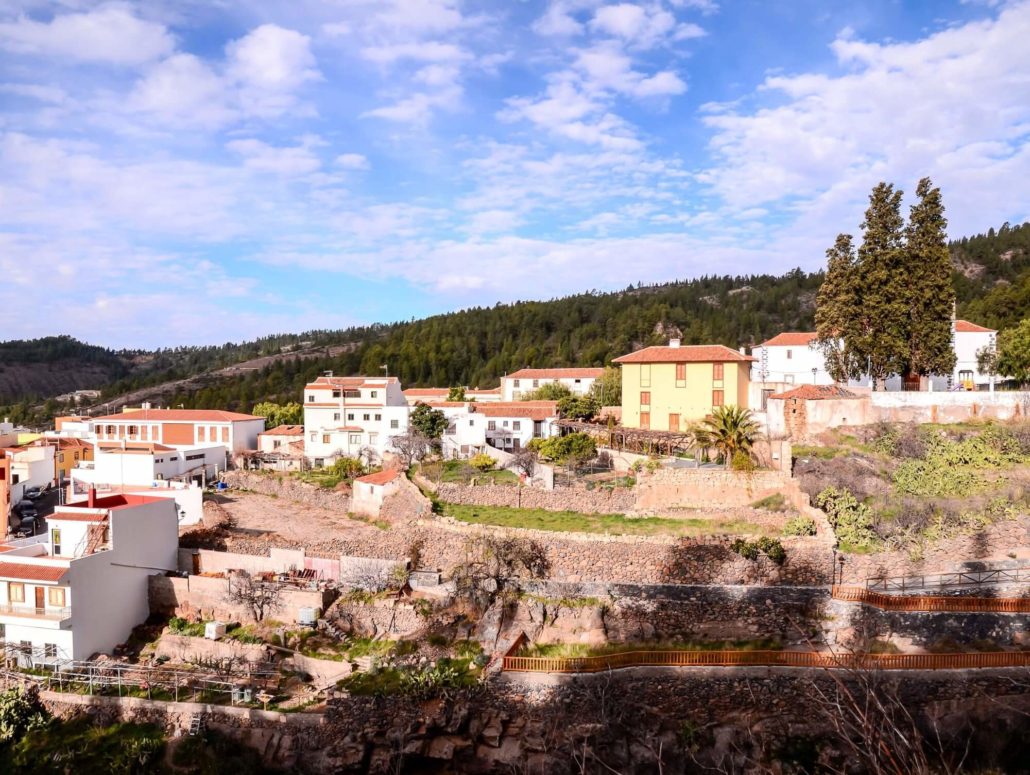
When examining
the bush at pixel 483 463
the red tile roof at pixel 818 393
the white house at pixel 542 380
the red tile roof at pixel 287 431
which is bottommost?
the bush at pixel 483 463

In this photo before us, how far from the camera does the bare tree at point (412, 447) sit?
34.1 m

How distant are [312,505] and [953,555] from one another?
23957 millimetres

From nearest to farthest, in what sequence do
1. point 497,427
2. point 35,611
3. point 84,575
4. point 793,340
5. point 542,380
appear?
point 35,611 < point 84,575 < point 497,427 < point 793,340 < point 542,380

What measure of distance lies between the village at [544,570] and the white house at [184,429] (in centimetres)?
924

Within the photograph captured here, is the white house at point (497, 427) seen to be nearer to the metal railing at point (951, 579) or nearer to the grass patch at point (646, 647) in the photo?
the grass patch at point (646, 647)

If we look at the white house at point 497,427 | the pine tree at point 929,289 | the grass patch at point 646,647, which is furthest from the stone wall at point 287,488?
the pine tree at point 929,289

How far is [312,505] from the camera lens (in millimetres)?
30297

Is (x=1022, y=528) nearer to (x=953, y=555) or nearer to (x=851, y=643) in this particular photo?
(x=953, y=555)

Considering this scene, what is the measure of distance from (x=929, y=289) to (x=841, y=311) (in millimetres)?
3252

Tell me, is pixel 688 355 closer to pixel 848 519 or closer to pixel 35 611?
pixel 848 519

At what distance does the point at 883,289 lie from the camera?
2770 cm

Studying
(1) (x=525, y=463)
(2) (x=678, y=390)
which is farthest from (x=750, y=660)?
(2) (x=678, y=390)

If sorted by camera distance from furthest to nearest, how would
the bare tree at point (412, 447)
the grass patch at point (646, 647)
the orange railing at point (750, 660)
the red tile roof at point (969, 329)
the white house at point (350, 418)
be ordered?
1. the white house at point (350, 418)
2. the red tile roof at point (969, 329)
3. the bare tree at point (412, 447)
4. the grass patch at point (646, 647)
5. the orange railing at point (750, 660)

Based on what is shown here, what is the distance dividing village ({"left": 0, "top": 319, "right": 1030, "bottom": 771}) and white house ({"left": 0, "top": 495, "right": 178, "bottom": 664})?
0.26ft
